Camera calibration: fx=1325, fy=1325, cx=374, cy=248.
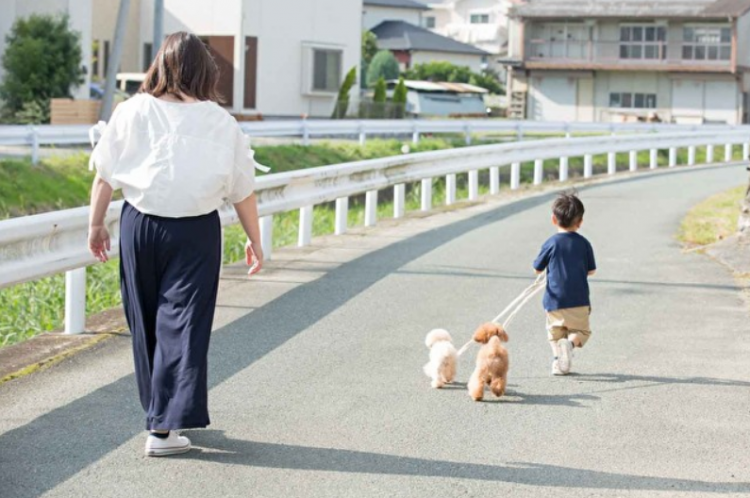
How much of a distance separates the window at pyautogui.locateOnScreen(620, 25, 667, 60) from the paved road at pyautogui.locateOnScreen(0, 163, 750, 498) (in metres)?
50.5

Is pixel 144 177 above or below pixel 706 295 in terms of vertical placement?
above

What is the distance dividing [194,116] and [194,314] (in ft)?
2.80

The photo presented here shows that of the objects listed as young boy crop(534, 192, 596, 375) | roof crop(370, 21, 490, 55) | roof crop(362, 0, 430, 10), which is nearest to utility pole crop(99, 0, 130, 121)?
young boy crop(534, 192, 596, 375)

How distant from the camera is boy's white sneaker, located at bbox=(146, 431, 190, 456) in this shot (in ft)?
18.6

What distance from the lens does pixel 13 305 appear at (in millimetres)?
11000

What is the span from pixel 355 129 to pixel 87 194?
10863mm

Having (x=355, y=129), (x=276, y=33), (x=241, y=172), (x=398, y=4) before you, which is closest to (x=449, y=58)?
(x=398, y=4)

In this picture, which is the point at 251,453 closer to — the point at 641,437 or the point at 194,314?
the point at 194,314

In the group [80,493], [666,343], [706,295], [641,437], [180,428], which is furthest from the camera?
[706,295]

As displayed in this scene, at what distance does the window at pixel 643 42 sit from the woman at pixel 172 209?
5622cm

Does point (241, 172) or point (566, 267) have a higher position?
point (241, 172)

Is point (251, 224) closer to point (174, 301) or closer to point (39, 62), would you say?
point (174, 301)

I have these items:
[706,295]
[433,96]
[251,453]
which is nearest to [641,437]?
[251,453]

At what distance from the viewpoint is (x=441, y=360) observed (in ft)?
23.4
